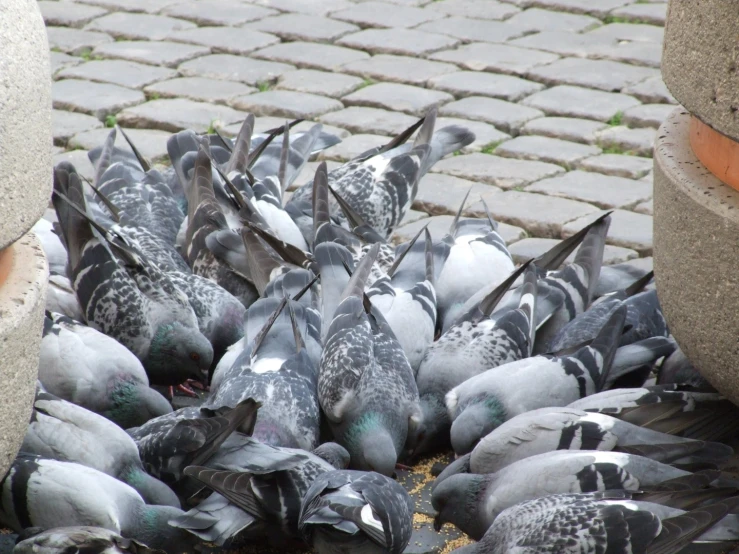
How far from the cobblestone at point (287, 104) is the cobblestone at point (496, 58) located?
43.1 inches

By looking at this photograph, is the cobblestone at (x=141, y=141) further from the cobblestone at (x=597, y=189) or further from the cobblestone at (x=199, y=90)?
the cobblestone at (x=597, y=189)

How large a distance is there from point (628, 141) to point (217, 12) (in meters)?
3.63

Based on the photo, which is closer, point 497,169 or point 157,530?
point 157,530

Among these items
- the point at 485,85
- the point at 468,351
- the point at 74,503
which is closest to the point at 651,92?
the point at 485,85

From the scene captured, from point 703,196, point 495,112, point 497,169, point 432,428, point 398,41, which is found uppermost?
point 703,196

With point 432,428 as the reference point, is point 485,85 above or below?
above

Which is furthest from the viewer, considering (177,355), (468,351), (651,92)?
(651,92)

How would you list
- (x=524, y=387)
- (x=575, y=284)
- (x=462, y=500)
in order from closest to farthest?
(x=462, y=500) < (x=524, y=387) < (x=575, y=284)

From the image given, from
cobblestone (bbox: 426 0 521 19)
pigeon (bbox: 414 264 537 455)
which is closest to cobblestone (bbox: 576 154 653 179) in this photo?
pigeon (bbox: 414 264 537 455)

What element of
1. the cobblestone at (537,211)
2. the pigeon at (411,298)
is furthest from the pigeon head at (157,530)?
the cobblestone at (537,211)

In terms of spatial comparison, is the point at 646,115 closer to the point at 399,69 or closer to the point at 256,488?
the point at 399,69

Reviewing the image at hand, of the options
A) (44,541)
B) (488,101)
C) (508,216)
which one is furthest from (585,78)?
(44,541)

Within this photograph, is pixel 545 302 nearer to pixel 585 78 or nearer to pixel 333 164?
pixel 333 164

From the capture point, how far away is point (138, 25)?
812 centimetres
